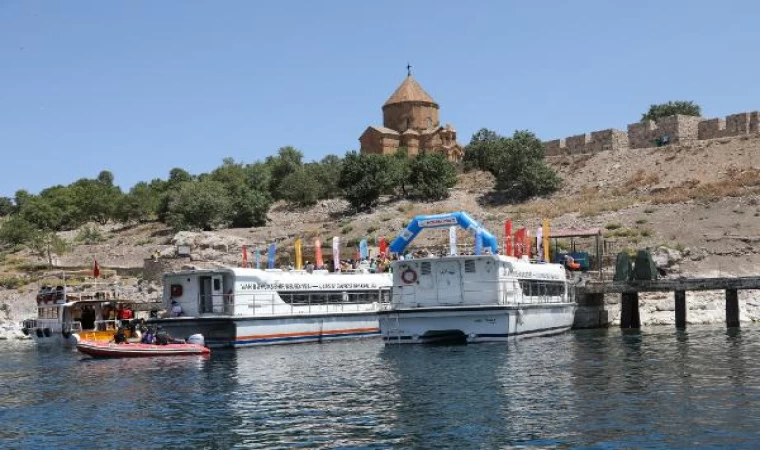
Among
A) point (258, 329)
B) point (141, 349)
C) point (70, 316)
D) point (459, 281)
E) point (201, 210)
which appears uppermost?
point (201, 210)

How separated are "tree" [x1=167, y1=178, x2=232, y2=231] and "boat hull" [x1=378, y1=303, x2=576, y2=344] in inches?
2289

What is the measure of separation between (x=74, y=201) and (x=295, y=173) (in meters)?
33.3

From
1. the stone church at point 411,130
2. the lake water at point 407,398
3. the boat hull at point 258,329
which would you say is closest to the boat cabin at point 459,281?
the lake water at point 407,398

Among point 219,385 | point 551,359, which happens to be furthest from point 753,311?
point 219,385

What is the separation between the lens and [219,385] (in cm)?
2647

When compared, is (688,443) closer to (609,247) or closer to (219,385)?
(219,385)

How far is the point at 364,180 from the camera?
89688mm

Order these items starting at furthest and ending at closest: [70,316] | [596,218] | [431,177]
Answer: [431,177]
[596,218]
[70,316]

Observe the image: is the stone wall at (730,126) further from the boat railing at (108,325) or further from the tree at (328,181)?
the boat railing at (108,325)

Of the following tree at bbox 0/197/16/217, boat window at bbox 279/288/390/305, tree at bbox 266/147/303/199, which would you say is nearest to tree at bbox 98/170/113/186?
tree at bbox 0/197/16/217

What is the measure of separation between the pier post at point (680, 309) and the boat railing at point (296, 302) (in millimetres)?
13730

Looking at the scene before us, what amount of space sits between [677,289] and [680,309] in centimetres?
168

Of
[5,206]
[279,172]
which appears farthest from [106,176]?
[279,172]

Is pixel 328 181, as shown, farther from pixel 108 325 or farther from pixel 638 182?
pixel 108 325
